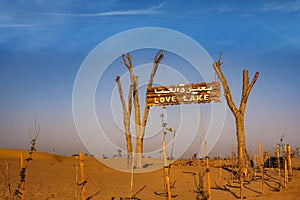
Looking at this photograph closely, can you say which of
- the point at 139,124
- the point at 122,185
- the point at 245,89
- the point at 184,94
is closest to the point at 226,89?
the point at 245,89

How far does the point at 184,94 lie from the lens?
1983 cm

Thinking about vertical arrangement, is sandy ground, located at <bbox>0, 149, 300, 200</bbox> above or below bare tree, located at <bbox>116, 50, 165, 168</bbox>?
below

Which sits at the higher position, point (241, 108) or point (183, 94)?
point (183, 94)

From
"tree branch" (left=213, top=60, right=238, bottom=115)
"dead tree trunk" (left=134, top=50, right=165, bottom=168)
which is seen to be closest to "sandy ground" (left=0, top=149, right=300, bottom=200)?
"dead tree trunk" (left=134, top=50, right=165, bottom=168)

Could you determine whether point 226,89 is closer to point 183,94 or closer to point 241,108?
point 241,108

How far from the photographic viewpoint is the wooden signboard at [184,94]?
63.7 feet

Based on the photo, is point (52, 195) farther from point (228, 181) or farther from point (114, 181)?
point (228, 181)

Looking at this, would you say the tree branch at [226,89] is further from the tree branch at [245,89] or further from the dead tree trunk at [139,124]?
the dead tree trunk at [139,124]

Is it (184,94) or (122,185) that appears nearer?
(122,185)

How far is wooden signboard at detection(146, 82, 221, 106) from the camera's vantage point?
19422mm

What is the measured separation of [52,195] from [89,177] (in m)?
4.18

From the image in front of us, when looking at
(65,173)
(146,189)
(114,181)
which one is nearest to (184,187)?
(146,189)

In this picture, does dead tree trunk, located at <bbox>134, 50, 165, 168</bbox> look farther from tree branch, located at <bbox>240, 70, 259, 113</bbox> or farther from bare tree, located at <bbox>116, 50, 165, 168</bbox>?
tree branch, located at <bbox>240, 70, 259, 113</bbox>

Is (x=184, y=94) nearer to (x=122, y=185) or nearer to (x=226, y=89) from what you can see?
(x=226, y=89)
